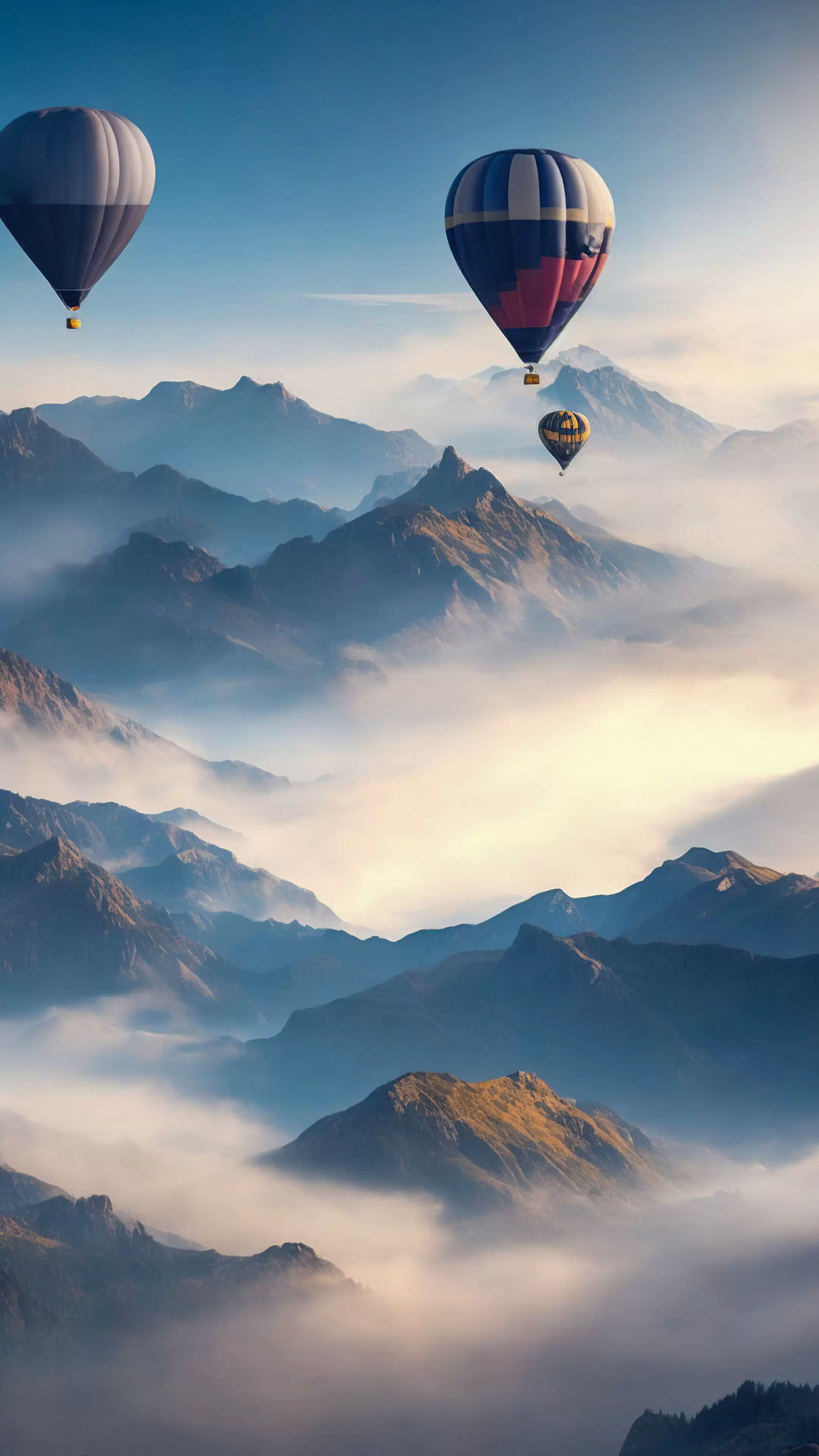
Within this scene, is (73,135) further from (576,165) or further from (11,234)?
(576,165)

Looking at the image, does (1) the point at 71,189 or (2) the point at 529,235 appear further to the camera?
(1) the point at 71,189

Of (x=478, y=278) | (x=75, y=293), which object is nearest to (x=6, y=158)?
(x=75, y=293)

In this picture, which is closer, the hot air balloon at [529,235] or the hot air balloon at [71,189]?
the hot air balloon at [529,235]

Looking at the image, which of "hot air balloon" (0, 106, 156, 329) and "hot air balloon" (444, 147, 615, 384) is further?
"hot air balloon" (0, 106, 156, 329)

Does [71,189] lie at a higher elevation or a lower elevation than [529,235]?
higher
